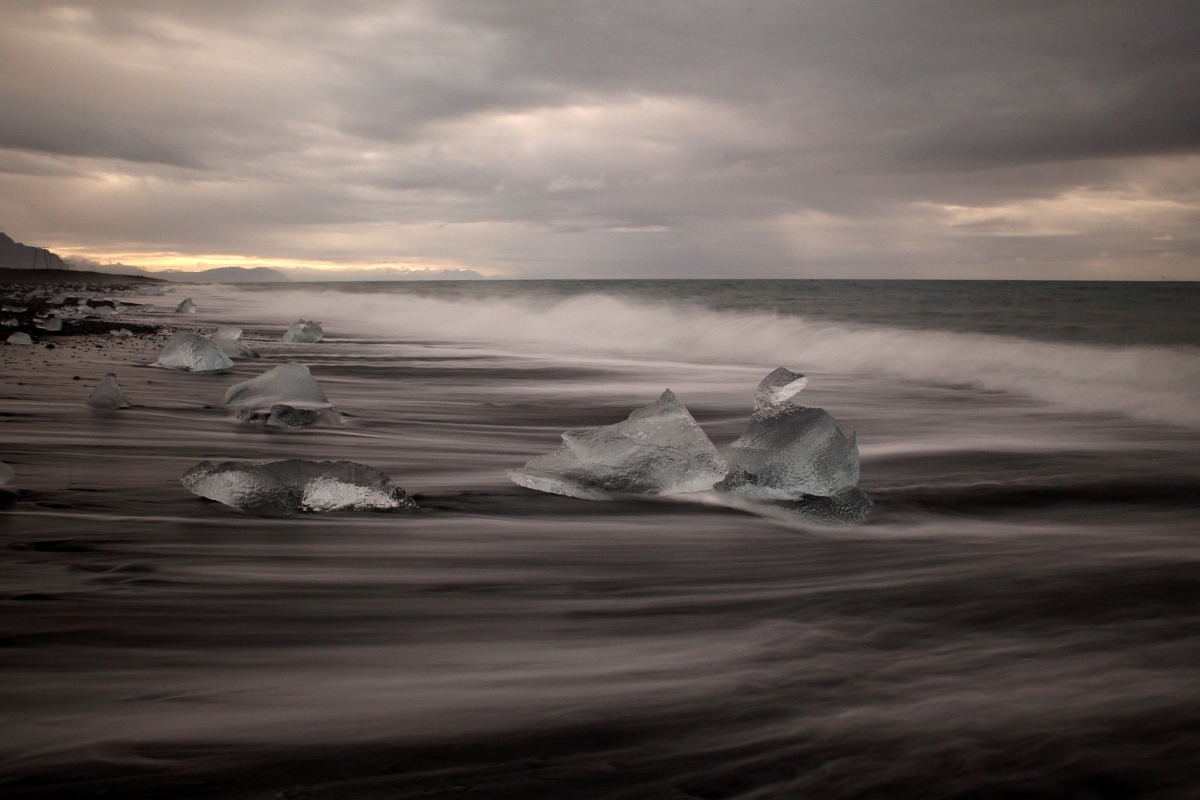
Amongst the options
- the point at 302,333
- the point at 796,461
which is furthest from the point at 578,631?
the point at 302,333

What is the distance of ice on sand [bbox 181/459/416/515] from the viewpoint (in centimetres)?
300

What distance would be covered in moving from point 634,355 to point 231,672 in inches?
461

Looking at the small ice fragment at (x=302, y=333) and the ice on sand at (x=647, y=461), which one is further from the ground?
the small ice fragment at (x=302, y=333)

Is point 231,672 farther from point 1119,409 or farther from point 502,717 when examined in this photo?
point 1119,409

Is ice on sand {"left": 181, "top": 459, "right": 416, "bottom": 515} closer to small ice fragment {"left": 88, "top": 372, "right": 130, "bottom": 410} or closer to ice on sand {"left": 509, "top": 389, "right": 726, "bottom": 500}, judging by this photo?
ice on sand {"left": 509, "top": 389, "right": 726, "bottom": 500}

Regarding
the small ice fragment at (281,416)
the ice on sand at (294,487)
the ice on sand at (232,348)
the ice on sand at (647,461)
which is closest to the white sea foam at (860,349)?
the ice on sand at (647,461)

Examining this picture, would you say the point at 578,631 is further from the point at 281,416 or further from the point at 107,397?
the point at 107,397

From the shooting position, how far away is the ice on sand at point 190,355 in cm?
762

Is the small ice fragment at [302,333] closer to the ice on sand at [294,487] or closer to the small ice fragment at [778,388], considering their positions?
the ice on sand at [294,487]

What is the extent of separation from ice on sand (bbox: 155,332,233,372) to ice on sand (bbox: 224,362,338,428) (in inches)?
98.3

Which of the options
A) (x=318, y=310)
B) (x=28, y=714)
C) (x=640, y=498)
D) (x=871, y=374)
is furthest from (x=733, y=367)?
(x=318, y=310)

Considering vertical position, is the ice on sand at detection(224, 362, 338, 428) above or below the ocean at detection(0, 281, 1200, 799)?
above

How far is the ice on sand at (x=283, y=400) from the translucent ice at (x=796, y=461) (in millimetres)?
2581

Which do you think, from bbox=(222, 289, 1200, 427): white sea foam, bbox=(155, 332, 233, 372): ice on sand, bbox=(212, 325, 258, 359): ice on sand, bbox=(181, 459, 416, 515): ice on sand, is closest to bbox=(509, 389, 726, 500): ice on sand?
bbox=(181, 459, 416, 515): ice on sand
